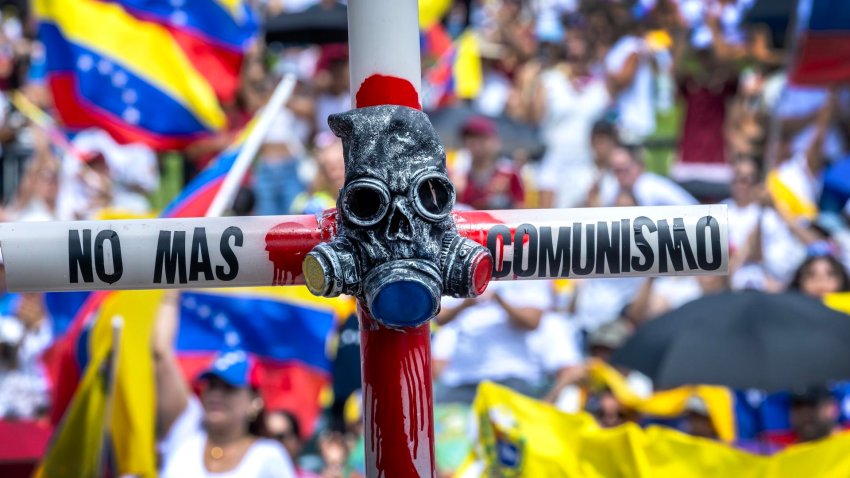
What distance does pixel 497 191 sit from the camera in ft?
29.8

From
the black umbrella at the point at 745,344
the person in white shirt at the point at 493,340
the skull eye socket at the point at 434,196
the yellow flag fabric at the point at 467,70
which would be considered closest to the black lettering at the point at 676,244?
the skull eye socket at the point at 434,196

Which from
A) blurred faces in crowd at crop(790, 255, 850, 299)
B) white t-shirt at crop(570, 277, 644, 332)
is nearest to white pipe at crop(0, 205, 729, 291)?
blurred faces in crowd at crop(790, 255, 850, 299)

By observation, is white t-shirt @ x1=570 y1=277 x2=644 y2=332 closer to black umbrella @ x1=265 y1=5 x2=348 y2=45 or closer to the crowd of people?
the crowd of people

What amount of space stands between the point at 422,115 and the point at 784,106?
7.95m

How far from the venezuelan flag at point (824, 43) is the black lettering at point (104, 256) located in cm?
766

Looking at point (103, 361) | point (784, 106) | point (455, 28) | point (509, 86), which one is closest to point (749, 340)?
point (103, 361)

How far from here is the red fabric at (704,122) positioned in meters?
10.2

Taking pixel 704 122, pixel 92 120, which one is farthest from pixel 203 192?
pixel 704 122

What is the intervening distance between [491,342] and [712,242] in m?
4.68

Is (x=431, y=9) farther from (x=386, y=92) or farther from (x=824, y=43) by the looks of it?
(x=386, y=92)

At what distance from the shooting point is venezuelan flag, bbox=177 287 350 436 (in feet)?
21.1

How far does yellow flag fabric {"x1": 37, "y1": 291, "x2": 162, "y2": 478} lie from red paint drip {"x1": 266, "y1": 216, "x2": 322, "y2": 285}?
91.1 inches

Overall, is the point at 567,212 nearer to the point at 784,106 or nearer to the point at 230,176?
the point at 230,176

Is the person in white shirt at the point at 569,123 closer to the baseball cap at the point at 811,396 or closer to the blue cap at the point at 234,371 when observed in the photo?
the baseball cap at the point at 811,396
